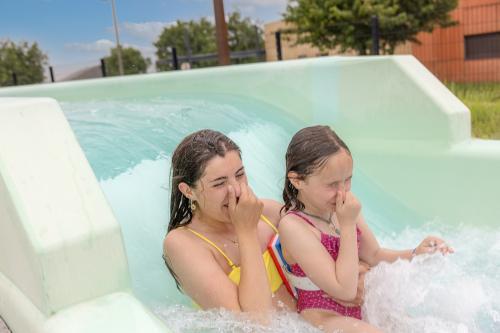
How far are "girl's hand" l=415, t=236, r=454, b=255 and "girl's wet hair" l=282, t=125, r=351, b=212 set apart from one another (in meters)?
0.44

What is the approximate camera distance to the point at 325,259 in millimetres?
1585

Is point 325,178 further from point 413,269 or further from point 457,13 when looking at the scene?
point 457,13

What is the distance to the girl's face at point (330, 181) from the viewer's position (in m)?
1.62

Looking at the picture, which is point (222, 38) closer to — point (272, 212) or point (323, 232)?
point (272, 212)

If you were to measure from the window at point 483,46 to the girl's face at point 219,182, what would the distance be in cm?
1455

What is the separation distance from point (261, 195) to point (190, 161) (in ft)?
4.31

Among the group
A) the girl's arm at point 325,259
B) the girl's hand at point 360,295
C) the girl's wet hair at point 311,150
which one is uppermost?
the girl's wet hair at point 311,150

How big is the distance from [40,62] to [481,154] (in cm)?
3556

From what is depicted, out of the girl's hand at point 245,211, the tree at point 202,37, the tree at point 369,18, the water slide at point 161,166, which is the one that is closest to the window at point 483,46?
the tree at point 369,18

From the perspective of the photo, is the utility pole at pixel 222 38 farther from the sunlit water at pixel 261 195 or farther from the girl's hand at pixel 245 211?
the girl's hand at pixel 245 211

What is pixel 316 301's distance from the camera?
5.44 feet

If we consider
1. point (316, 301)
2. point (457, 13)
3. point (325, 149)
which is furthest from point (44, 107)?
point (457, 13)

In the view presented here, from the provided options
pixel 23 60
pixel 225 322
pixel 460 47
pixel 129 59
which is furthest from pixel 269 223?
pixel 129 59

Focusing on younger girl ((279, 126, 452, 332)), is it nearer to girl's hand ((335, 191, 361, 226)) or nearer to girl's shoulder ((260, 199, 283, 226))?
girl's hand ((335, 191, 361, 226))
